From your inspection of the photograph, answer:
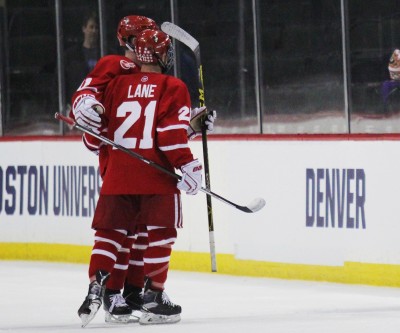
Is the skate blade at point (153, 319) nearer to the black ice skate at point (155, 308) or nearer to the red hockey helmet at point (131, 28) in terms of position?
the black ice skate at point (155, 308)

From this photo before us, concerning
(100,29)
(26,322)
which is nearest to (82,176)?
(100,29)

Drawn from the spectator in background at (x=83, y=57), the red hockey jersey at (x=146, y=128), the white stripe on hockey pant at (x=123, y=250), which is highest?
the spectator in background at (x=83, y=57)

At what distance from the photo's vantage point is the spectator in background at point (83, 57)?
11.9 metres

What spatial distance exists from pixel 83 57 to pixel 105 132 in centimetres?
439

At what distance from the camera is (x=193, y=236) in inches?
403

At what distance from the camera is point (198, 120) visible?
315 inches

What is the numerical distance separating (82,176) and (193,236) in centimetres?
107

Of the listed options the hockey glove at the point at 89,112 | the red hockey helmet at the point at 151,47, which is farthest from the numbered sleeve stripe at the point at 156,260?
the red hockey helmet at the point at 151,47

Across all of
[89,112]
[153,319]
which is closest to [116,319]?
[153,319]

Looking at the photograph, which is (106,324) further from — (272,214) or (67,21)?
(67,21)

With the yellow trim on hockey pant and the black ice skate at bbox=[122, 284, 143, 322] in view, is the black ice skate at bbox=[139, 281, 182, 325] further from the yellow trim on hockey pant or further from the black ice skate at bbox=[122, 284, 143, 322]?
the yellow trim on hockey pant

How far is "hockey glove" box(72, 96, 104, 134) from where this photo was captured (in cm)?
740

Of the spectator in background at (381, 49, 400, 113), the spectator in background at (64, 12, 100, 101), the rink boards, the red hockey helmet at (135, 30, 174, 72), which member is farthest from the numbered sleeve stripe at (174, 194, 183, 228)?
the spectator in background at (64, 12, 100, 101)

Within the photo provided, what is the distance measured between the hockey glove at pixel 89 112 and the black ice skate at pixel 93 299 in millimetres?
667
